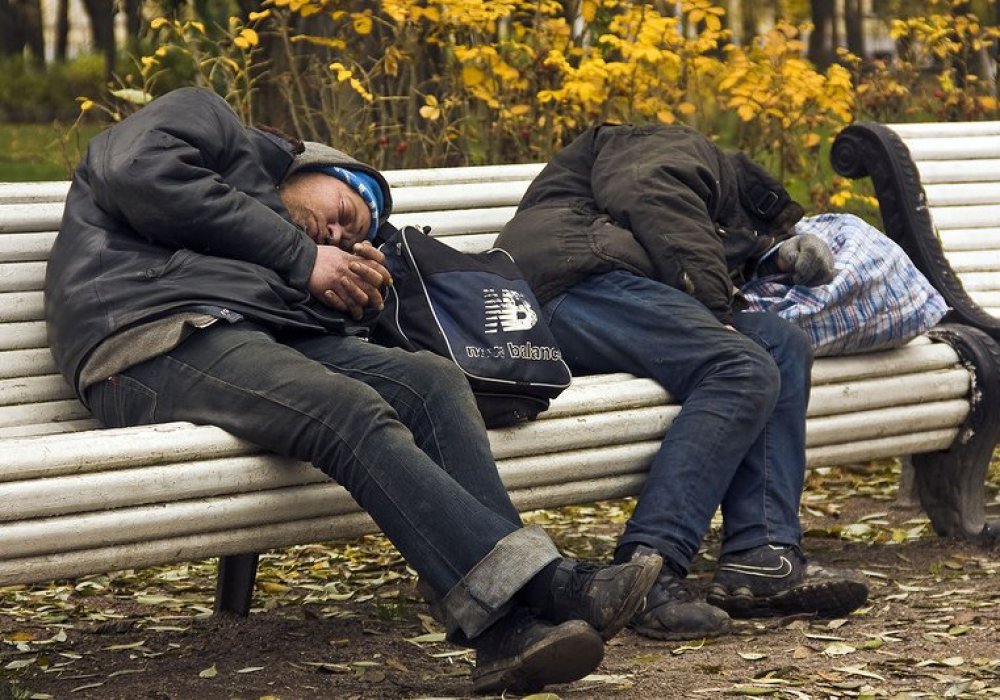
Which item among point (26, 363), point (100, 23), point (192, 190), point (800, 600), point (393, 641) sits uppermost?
point (192, 190)

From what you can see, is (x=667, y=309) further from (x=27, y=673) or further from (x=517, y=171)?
(x=27, y=673)

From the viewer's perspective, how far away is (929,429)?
461 cm

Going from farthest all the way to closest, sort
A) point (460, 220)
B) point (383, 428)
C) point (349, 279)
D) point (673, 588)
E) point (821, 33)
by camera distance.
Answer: point (821, 33) < point (460, 220) < point (673, 588) < point (349, 279) < point (383, 428)

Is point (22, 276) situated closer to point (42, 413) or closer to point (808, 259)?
point (42, 413)

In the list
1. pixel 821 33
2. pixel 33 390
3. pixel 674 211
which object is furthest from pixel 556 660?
pixel 821 33

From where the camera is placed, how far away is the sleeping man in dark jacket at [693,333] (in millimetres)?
3889

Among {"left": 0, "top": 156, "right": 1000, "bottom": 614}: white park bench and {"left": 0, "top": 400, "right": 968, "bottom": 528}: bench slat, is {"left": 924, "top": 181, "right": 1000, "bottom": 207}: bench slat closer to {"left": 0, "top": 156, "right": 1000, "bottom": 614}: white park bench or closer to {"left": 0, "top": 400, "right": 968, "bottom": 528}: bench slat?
{"left": 0, "top": 156, "right": 1000, "bottom": 614}: white park bench

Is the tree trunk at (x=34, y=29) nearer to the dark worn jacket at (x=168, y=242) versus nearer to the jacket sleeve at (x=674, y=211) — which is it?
the jacket sleeve at (x=674, y=211)

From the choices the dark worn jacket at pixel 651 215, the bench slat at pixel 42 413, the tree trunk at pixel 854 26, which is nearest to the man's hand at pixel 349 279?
the dark worn jacket at pixel 651 215

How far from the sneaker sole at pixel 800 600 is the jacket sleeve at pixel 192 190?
133cm

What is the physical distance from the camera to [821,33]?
22594 mm

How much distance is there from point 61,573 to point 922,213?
301 centimetres

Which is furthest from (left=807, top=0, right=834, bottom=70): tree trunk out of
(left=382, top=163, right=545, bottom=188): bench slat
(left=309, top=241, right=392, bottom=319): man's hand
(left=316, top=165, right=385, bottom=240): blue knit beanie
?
(left=309, top=241, right=392, bottom=319): man's hand

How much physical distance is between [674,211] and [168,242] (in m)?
1.32
